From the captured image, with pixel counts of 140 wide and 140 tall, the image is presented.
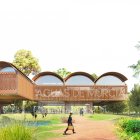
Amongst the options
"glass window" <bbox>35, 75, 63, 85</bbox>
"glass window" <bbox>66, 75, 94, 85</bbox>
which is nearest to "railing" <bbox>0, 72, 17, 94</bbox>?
"glass window" <bbox>35, 75, 63, 85</bbox>

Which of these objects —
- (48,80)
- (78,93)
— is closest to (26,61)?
(48,80)

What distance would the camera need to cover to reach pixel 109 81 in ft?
258

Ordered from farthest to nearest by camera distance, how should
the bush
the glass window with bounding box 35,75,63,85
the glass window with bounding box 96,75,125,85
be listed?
the glass window with bounding box 96,75,125,85 → the glass window with bounding box 35,75,63,85 → the bush

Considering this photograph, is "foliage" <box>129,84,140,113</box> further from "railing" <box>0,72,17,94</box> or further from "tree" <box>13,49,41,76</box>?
"tree" <box>13,49,41,76</box>

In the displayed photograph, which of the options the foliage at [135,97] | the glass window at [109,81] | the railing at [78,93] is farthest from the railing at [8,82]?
the glass window at [109,81]

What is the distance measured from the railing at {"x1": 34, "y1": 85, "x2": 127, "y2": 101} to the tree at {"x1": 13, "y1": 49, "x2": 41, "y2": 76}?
2494 cm

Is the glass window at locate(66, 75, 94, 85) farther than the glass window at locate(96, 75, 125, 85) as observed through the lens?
Yes

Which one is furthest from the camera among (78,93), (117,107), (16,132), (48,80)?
(117,107)

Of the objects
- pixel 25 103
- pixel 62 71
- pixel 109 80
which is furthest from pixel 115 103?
pixel 62 71

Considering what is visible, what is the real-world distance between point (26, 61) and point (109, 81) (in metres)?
27.7

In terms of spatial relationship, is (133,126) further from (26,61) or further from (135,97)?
(26,61)

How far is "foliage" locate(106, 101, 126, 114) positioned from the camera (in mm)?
79000

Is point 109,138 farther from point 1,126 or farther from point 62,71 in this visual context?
point 62,71

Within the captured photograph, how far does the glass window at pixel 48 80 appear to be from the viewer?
77619mm
